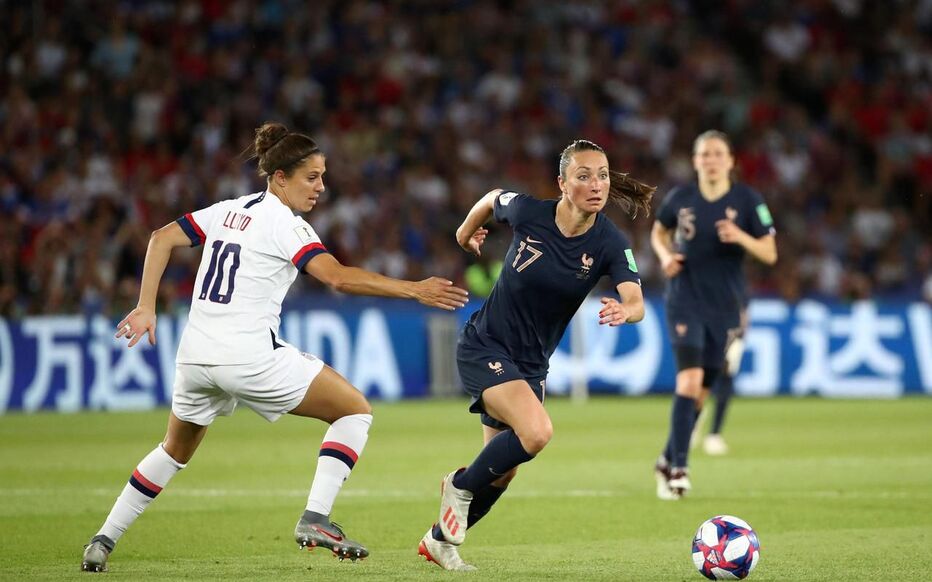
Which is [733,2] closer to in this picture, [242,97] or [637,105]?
Result: [637,105]

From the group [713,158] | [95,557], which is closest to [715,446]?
[713,158]

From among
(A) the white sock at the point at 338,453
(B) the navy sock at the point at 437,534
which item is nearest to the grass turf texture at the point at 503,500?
(B) the navy sock at the point at 437,534

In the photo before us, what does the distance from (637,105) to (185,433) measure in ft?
62.5

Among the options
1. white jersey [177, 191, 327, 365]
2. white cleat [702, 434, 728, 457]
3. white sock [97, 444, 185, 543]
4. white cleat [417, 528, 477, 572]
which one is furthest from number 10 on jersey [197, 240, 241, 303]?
white cleat [702, 434, 728, 457]

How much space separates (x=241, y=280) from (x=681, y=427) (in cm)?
425

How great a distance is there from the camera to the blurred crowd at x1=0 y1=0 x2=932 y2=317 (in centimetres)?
2094

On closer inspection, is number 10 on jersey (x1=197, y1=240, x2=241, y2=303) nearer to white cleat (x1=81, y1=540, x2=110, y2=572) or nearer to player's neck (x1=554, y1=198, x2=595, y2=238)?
white cleat (x1=81, y1=540, x2=110, y2=572)

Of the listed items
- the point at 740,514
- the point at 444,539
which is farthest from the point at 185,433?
the point at 740,514

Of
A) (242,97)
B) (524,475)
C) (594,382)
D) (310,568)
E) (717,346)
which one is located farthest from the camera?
(242,97)

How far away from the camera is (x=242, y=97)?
23266mm

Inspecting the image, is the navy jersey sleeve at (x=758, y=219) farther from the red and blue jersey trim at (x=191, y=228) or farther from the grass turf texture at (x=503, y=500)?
the red and blue jersey trim at (x=191, y=228)

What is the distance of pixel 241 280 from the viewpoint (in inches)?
275

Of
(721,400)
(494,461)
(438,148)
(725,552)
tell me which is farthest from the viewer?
(438,148)

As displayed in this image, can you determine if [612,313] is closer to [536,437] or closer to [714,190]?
[536,437]
